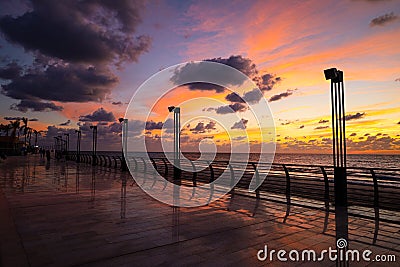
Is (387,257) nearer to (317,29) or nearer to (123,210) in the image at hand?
(123,210)

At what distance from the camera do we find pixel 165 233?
185 inches

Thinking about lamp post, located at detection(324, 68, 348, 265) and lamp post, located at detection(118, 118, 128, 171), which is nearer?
lamp post, located at detection(324, 68, 348, 265)

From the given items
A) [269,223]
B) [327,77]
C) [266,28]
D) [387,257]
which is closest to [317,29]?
[266,28]

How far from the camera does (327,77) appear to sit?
7406 mm

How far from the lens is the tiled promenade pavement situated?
3586 mm

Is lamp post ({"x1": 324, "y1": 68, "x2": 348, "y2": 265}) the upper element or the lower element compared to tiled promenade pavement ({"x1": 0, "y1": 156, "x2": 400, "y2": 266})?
upper

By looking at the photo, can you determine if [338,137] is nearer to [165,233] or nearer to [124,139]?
[165,233]

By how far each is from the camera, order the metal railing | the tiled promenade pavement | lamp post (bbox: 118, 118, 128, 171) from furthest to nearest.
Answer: lamp post (bbox: 118, 118, 128, 171) → the metal railing → the tiled promenade pavement

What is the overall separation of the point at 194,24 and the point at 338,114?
818 cm

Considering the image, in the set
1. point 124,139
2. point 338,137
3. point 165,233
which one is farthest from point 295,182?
point 124,139

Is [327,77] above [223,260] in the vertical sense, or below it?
above

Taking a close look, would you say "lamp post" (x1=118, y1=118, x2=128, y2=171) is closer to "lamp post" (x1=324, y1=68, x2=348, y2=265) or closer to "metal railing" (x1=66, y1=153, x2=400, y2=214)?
"metal railing" (x1=66, y1=153, x2=400, y2=214)

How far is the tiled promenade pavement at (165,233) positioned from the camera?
3586 mm

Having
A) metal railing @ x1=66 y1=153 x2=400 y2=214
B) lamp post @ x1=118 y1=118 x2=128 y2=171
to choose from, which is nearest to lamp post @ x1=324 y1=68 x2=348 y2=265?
metal railing @ x1=66 y1=153 x2=400 y2=214
